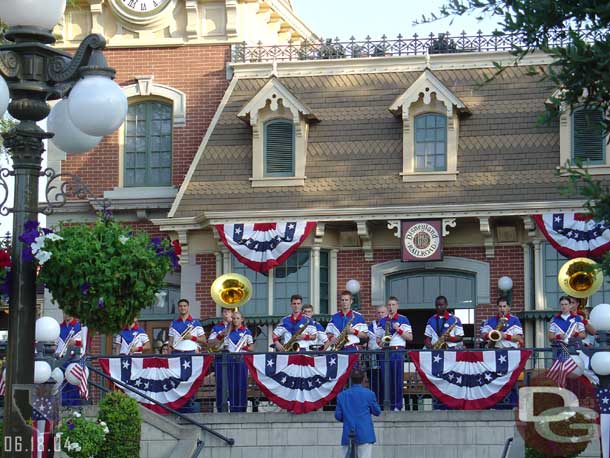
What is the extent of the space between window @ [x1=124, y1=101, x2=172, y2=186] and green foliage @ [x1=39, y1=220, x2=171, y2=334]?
16.5m

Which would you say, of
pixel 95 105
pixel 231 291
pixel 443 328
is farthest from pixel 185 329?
pixel 95 105

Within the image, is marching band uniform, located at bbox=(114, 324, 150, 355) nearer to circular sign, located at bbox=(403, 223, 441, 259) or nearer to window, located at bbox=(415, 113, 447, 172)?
circular sign, located at bbox=(403, 223, 441, 259)

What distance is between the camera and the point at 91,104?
923 cm

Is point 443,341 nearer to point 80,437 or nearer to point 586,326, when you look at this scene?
point 586,326

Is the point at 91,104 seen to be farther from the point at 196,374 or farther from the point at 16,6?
the point at 196,374

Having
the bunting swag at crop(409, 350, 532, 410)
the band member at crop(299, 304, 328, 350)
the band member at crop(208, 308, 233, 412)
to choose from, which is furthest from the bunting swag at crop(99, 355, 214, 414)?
the bunting swag at crop(409, 350, 532, 410)

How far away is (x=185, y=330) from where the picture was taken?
71.8ft

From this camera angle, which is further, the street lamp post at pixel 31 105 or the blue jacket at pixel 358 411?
the blue jacket at pixel 358 411

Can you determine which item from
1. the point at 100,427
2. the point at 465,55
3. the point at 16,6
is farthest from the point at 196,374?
the point at 16,6

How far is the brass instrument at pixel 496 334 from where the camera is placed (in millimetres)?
20703

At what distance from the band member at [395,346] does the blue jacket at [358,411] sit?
9.04ft

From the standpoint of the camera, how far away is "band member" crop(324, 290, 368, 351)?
69.3 ft

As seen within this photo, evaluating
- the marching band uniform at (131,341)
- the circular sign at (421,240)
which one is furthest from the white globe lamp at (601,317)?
the marching band uniform at (131,341)

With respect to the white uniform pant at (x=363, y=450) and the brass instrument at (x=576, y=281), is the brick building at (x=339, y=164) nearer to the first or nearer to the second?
the brass instrument at (x=576, y=281)
